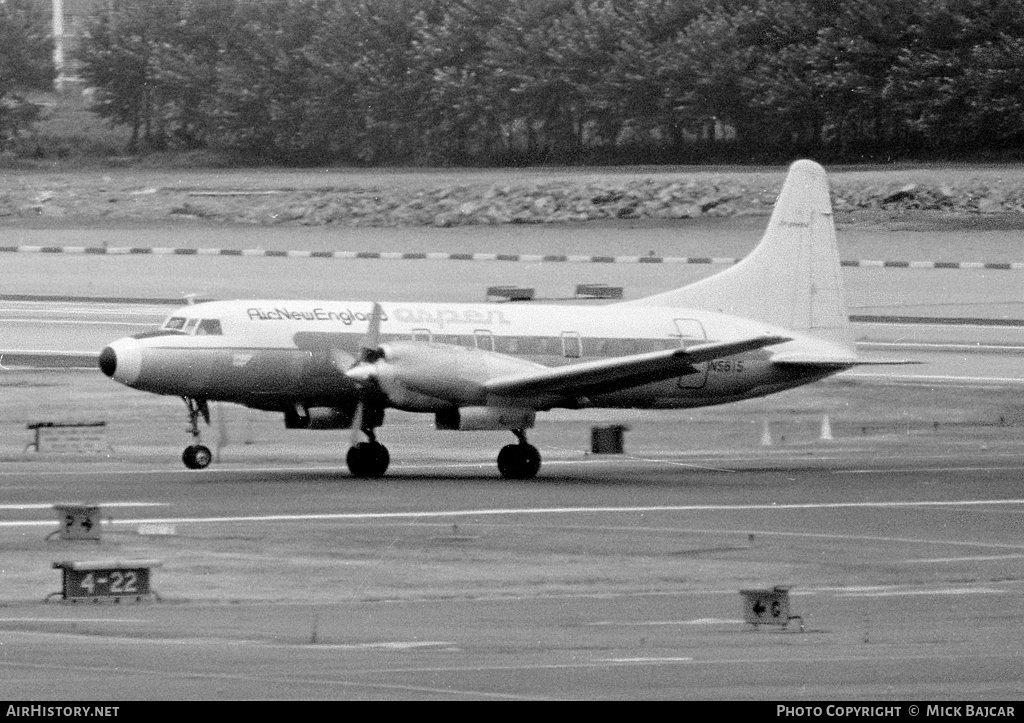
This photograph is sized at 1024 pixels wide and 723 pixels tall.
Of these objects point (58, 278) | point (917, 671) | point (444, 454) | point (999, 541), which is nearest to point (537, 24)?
point (58, 278)

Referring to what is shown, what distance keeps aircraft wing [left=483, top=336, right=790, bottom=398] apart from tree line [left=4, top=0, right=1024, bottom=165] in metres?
44.6

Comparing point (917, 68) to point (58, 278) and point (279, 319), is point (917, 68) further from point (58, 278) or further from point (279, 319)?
point (279, 319)

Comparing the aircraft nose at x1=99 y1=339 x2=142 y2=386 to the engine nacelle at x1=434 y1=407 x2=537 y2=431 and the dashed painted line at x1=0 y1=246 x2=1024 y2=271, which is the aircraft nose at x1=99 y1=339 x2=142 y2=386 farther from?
the dashed painted line at x1=0 y1=246 x2=1024 y2=271

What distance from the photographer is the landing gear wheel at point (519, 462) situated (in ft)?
97.2

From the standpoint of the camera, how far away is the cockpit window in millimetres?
28859

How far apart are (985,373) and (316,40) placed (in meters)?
57.9

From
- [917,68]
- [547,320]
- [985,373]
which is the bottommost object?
[985,373]

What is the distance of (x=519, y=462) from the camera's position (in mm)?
29625

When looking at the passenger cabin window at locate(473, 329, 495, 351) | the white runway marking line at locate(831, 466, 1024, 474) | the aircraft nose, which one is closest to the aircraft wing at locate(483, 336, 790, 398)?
the passenger cabin window at locate(473, 329, 495, 351)

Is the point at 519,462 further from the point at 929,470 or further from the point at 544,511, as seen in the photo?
the point at 929,470

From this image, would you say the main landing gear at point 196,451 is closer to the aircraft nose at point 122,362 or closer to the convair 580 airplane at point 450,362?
the convair 580 airplane at point 450,362

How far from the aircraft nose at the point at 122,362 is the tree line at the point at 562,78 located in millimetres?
49157

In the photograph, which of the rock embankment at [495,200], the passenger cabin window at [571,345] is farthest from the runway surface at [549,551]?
the rock embankment at [495,200]

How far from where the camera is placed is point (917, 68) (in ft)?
238
